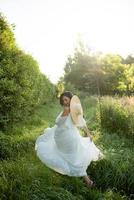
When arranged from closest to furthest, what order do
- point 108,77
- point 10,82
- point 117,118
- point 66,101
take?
point 66,101, point 10,82, point 117,118, point 108,77

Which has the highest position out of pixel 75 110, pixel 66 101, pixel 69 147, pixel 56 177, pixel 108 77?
pixel 108 77

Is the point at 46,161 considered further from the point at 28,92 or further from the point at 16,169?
the point at 28,92

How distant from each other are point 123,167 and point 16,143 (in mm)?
3164

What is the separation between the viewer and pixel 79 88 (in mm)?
51562

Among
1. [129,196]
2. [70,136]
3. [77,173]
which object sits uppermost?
[70,136]

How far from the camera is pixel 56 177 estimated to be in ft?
25.3

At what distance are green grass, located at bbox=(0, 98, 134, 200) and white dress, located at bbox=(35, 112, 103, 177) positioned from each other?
171mm

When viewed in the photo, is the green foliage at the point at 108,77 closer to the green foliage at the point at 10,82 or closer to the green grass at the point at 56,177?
the green foliage at the point at 10,82

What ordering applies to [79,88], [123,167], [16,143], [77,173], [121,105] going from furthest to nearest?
[79,88] → [121,105] → [16,143] → [123,167] → [77,173]

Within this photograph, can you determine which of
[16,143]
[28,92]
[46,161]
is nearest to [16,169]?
[46,161]

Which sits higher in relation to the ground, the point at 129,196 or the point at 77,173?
the point at 77,173

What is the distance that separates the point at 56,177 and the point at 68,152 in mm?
693

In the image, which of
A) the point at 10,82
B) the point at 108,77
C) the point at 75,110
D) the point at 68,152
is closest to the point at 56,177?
the point at 68,152

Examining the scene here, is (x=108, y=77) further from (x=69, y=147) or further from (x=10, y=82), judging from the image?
(x=69, y=147)
